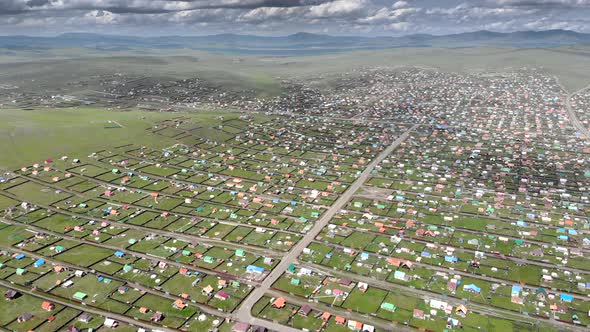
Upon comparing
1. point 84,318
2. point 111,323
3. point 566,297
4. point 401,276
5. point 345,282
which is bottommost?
point 566,297

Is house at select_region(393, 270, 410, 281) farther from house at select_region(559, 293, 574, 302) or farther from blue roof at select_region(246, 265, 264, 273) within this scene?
house at select_region(559, 293, 574, 302)

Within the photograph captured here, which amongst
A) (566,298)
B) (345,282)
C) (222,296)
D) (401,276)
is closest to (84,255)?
(222,296)

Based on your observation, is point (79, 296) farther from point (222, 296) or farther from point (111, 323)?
point (222, 296)

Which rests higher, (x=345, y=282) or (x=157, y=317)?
(x=157, y=317)

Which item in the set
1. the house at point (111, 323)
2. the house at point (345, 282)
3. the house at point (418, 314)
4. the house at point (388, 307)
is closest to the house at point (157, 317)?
the house at point (111, 323)

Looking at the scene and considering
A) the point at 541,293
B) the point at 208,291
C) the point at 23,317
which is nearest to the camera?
the point at 23,317

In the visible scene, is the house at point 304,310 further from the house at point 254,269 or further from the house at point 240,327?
the house at point 254,269

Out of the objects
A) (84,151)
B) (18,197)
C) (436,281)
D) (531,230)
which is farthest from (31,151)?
(531,230)

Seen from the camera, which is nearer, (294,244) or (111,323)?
(111,323)

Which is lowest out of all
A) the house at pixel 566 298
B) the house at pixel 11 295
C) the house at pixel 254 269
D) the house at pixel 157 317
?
the house at pixel 566 298
